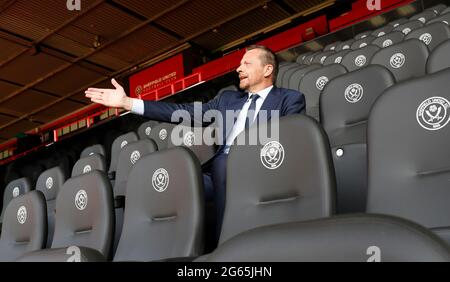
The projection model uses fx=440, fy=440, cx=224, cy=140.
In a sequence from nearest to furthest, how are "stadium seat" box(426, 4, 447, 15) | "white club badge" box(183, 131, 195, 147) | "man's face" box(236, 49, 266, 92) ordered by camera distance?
"man's face" box(236, 49, 266, 92) < "white club badge" box(183, 131, 195, 147) < "stadium seat" box(426, 4, 447, 15)

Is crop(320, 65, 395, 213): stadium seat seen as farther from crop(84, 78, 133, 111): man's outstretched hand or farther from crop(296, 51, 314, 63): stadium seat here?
crop(296, 51, 314, 63): stadium seat

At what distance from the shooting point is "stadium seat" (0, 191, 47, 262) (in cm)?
85

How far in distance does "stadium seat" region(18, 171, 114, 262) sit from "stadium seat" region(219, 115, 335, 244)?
0.72 ft

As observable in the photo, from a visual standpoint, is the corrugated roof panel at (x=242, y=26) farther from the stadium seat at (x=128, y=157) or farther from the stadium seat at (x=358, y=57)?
the stadium seat at (x=128, y=157)

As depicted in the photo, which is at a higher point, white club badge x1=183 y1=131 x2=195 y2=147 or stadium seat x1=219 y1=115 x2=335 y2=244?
white club badge x1=183 y1=131 x2=195 y2=147

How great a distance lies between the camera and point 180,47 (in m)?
4.19

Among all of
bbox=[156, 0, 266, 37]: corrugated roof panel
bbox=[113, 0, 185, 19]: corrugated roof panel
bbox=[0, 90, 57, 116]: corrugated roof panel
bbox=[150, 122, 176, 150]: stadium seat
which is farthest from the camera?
bbox=[0, 90, 57, 116]: corrugated roof panel

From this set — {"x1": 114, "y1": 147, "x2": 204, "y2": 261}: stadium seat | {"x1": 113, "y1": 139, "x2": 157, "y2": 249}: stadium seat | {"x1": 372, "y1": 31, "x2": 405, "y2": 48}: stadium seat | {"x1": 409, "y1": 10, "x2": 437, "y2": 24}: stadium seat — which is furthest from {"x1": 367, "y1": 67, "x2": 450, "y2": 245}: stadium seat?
{"x1": 409, "y1": 10, "x2": 437, "y2": 24}: stadium seat

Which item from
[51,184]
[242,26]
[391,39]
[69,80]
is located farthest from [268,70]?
[69,80]

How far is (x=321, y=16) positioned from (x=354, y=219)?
346 cm

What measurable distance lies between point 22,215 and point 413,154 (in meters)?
0.75

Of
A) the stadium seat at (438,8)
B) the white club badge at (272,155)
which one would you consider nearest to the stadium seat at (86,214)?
the white club badge at (272,155)

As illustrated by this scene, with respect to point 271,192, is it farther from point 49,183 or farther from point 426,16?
point 426,16

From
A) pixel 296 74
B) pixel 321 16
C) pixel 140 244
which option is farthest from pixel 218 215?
pixel 321 16
